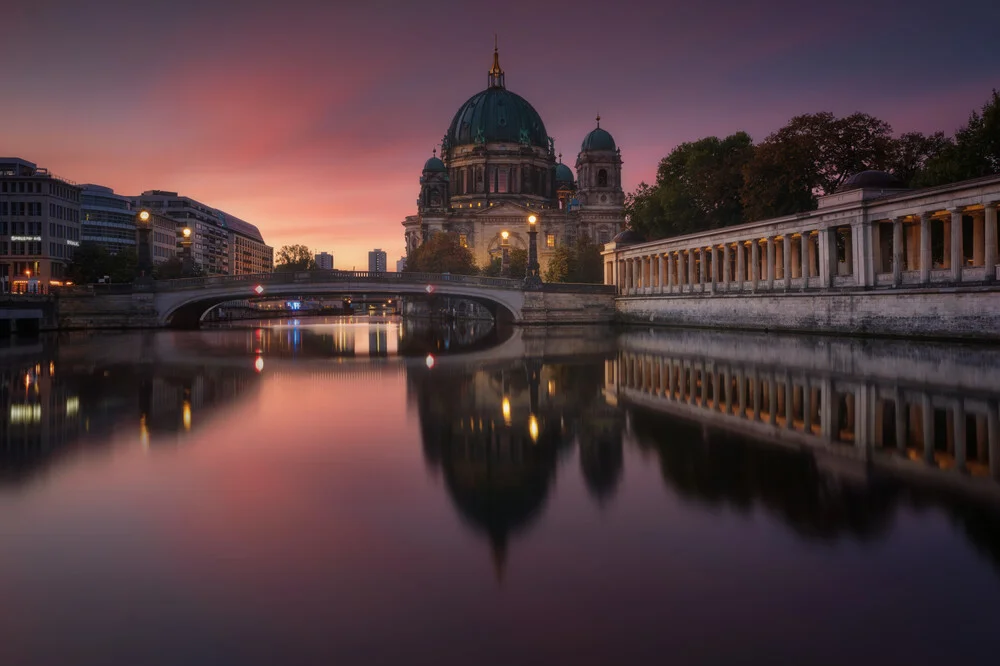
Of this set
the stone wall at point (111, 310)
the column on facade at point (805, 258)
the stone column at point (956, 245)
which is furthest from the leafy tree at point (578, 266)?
the stone column at point (956, 245)

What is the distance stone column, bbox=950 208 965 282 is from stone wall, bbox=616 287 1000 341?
145cm

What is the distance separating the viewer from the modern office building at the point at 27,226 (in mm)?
101375

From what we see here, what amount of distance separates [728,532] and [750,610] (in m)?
1.90

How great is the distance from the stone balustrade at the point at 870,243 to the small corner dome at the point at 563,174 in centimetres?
8815

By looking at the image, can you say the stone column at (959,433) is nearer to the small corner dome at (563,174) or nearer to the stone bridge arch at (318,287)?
the stone bridge arch at (318,287)

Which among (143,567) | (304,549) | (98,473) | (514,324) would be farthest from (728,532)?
(514,324)

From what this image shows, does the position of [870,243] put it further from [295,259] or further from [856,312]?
[295,259]

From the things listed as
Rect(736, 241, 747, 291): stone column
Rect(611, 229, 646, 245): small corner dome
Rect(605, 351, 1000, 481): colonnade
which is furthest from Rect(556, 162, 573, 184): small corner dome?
Rect(605, 351, 1000, 481): colonnade

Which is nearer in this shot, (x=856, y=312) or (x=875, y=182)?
(x=856, y=312)

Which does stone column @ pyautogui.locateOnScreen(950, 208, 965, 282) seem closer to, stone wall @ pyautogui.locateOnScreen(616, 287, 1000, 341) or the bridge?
stone wall @ pyautogui.locateOnScreen(616, 287, 1000, 341)

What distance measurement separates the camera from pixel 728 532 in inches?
301

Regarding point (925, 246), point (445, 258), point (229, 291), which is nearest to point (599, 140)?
point (445, 258)

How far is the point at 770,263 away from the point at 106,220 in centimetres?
12211

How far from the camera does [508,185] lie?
133 meters
